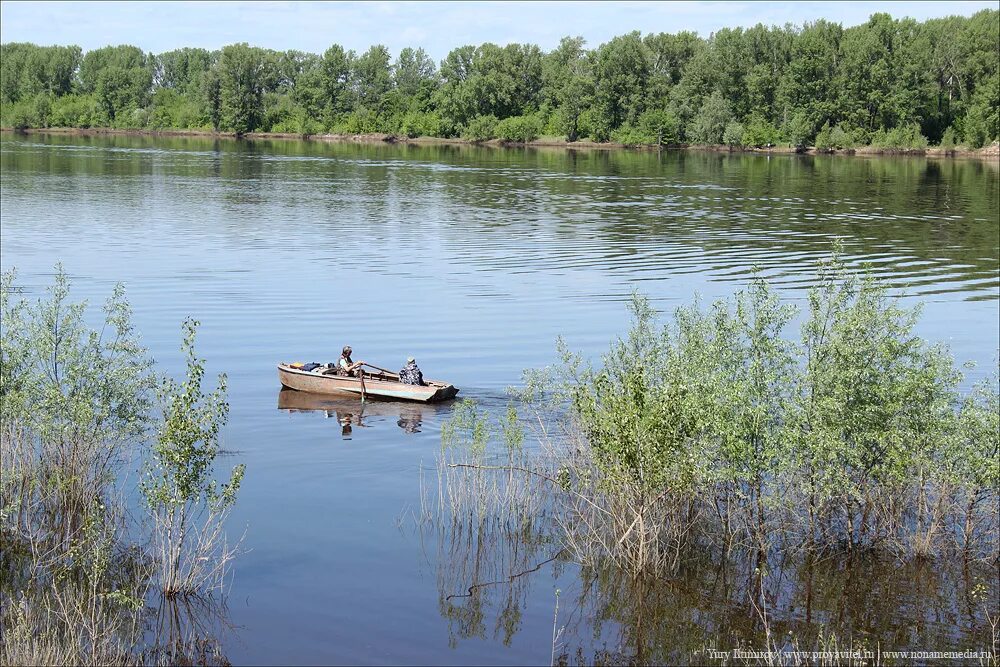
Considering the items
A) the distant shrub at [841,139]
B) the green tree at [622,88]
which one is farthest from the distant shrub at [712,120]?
the distant shrub at [841,139]

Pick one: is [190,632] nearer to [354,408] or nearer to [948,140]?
[354,408]

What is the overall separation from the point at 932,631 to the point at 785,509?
377cm

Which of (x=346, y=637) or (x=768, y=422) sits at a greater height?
(x=768, y=422)

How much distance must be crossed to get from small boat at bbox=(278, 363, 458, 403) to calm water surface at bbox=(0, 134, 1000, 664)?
527 mm

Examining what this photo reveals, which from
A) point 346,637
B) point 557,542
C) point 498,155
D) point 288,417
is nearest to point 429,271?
point 288,417

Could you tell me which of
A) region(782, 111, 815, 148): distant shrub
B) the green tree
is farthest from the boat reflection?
the green tree

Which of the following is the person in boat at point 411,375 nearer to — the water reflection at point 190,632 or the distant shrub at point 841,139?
the water reflection at point 190,632

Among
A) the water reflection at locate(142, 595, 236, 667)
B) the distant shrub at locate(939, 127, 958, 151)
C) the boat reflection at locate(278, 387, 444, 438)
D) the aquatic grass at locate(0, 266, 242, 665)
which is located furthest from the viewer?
the distant shrub at locate(939, 127, 958, 151)

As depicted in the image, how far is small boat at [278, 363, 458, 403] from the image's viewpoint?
35.1 meters

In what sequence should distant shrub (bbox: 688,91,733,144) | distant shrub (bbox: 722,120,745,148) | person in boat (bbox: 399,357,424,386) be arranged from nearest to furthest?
1. person in boat (bbox: 399,357,424,386)
2. distant shrub (bbox: 722,120,745,148)
3. distant shrub (bbox: 688,91,733,144)

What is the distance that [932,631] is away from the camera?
20188mm

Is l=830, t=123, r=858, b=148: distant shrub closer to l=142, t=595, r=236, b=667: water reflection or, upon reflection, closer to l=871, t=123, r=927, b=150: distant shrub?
l=871, t=123, r=927, b=150: distant shrub

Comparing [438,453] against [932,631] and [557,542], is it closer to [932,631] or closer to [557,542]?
[557,542]

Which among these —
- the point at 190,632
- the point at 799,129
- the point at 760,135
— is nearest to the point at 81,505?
the point at 190,632
